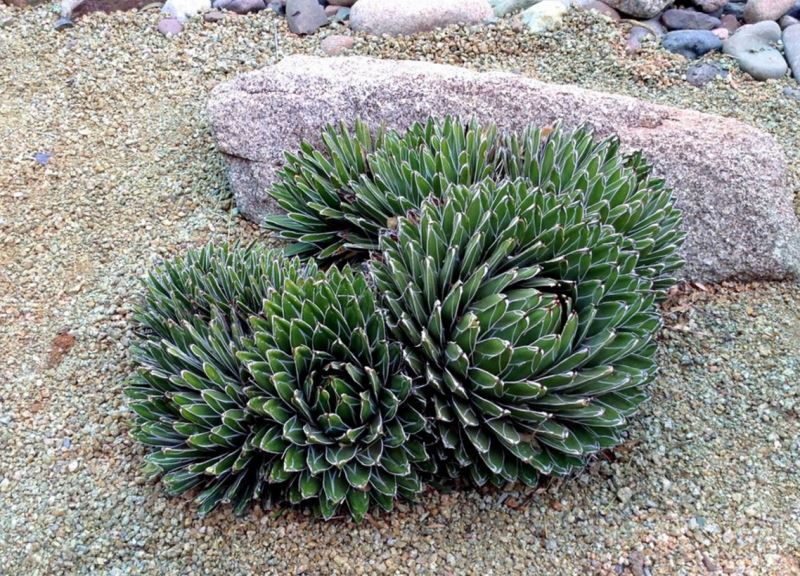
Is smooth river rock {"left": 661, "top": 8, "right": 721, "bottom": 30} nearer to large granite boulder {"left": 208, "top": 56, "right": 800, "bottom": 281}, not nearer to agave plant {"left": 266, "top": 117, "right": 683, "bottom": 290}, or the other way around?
large granite boulder {"left": 208, "top": 56, "right": 800, "bottom": 281}

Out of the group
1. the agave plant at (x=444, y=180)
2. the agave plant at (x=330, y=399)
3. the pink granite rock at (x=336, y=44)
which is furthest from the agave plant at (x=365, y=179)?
the pink granite rock at (x=336, y=44)

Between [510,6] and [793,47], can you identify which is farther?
[510,6]

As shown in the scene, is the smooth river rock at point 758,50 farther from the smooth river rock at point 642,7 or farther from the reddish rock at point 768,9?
the smooth river rock at point 642,7

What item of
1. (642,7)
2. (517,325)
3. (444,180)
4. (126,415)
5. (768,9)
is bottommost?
(126,415)

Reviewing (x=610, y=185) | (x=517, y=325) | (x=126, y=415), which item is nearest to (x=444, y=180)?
(x=610, y=185)

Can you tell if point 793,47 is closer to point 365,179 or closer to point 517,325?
point 365,179

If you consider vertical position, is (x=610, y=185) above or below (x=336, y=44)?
above

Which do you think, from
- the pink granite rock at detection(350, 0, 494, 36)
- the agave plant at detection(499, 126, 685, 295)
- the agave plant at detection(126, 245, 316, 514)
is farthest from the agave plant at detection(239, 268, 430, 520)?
the pink granite rock at detection(350, 0, 494, 36)
